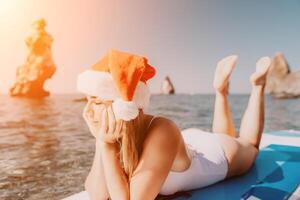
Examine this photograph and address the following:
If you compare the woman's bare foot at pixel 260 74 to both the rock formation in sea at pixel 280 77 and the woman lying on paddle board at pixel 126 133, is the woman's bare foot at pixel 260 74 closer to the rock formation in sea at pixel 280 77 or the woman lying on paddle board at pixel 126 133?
the woman lying on paddle board at pixel 126 133

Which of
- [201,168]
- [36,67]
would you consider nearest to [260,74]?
[201,168]

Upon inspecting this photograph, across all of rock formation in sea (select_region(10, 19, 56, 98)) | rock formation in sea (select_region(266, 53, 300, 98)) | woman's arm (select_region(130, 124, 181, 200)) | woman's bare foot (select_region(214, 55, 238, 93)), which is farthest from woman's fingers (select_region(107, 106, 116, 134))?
rock formation in sea (select_region(266, 53, 300, 98))

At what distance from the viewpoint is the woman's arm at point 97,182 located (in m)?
1.10

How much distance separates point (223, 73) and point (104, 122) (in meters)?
0.96

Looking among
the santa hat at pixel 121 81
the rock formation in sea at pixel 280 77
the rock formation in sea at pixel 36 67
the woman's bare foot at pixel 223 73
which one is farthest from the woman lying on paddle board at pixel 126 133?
the rock formation in sea at pixel 280 77

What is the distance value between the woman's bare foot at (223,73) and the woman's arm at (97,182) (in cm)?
86

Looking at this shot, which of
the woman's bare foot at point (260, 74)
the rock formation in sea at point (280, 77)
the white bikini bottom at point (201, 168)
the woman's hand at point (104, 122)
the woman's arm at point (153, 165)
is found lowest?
the rock formation in sea at point (280, 77)

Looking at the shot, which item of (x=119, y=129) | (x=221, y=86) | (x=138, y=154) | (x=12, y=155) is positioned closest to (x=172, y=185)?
(x=138, y=154)

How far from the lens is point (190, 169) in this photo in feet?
4.19

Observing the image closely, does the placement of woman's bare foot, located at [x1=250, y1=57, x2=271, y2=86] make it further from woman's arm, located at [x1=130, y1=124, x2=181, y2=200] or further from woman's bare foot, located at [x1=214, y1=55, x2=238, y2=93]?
woman's arm, located at [x1=130, y1=124, x2=181, y2=200]

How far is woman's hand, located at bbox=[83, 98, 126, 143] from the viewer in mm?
917

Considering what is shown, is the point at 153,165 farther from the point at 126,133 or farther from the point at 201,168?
the point at 201,168

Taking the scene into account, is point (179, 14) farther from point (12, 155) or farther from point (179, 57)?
point (12, 155)

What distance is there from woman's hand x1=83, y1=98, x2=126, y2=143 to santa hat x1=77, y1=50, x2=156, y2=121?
0.03 metres
